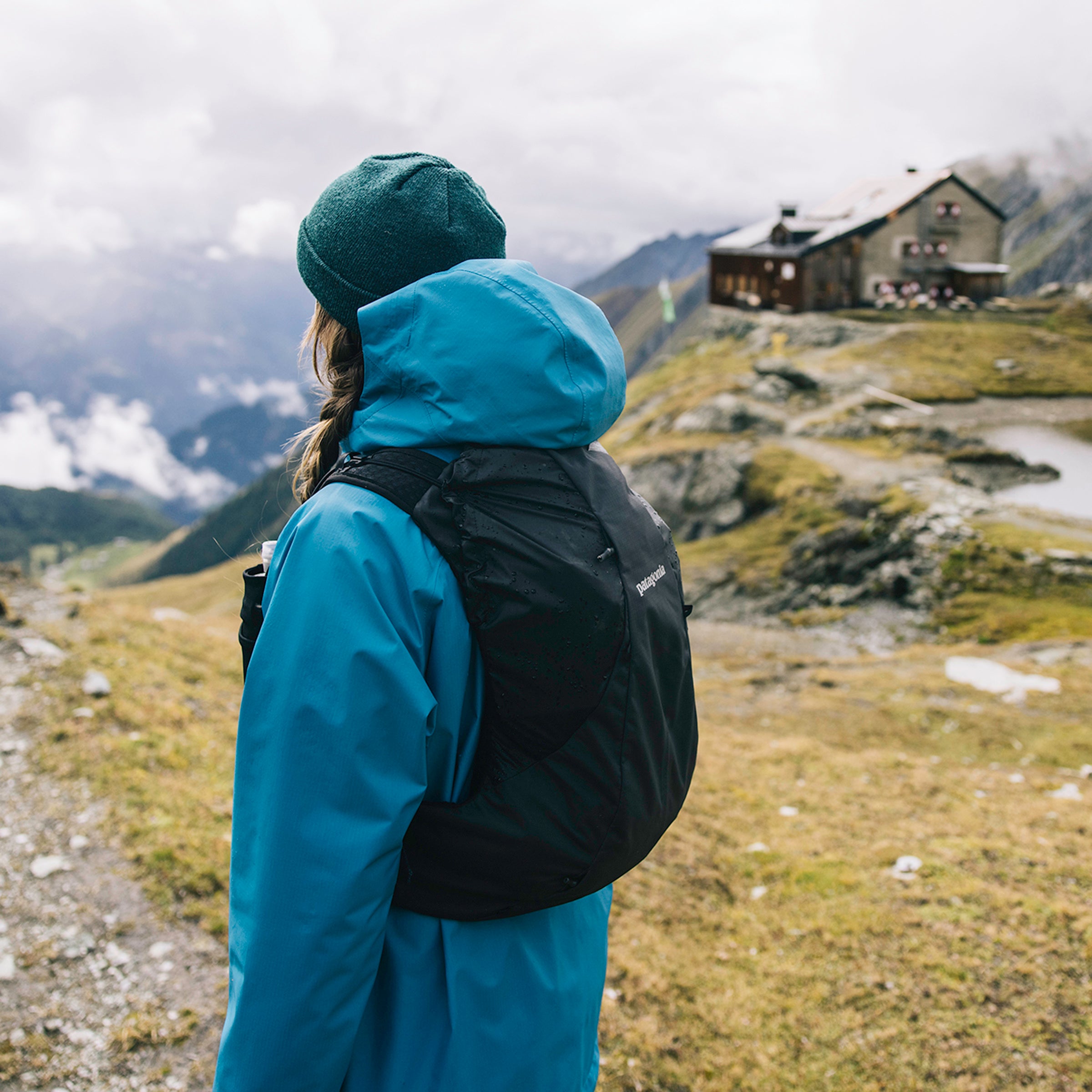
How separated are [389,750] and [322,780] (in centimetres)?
19

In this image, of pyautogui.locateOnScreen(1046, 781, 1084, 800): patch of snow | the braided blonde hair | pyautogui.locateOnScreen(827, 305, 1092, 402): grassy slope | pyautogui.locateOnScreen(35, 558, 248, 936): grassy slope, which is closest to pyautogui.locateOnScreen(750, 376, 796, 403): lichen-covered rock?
pyautogui.locateOnScreen(827, 305, 1092, 402): grassy slope

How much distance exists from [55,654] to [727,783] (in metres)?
10.3

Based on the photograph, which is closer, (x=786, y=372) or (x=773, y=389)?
(x=773, y=389)

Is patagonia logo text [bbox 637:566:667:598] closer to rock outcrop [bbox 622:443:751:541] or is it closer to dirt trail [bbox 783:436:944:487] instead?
dirt trail [bbox 783:436:944:487]

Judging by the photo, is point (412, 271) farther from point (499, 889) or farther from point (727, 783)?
point (727, 783)

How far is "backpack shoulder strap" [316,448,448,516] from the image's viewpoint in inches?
83.0

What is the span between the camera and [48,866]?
6812mm

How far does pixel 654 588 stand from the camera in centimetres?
244

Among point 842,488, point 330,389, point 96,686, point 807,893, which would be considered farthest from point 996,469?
point 330,389

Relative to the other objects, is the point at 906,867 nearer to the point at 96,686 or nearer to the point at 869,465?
the point at 96,686

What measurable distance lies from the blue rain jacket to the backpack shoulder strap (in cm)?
4

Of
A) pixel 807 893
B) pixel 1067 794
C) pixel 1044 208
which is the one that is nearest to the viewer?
pixel 807 893

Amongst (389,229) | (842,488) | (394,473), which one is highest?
(389,229)

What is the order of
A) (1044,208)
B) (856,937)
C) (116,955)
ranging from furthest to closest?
1. (1044,208)
2. (856,937)
3. (116,955)
